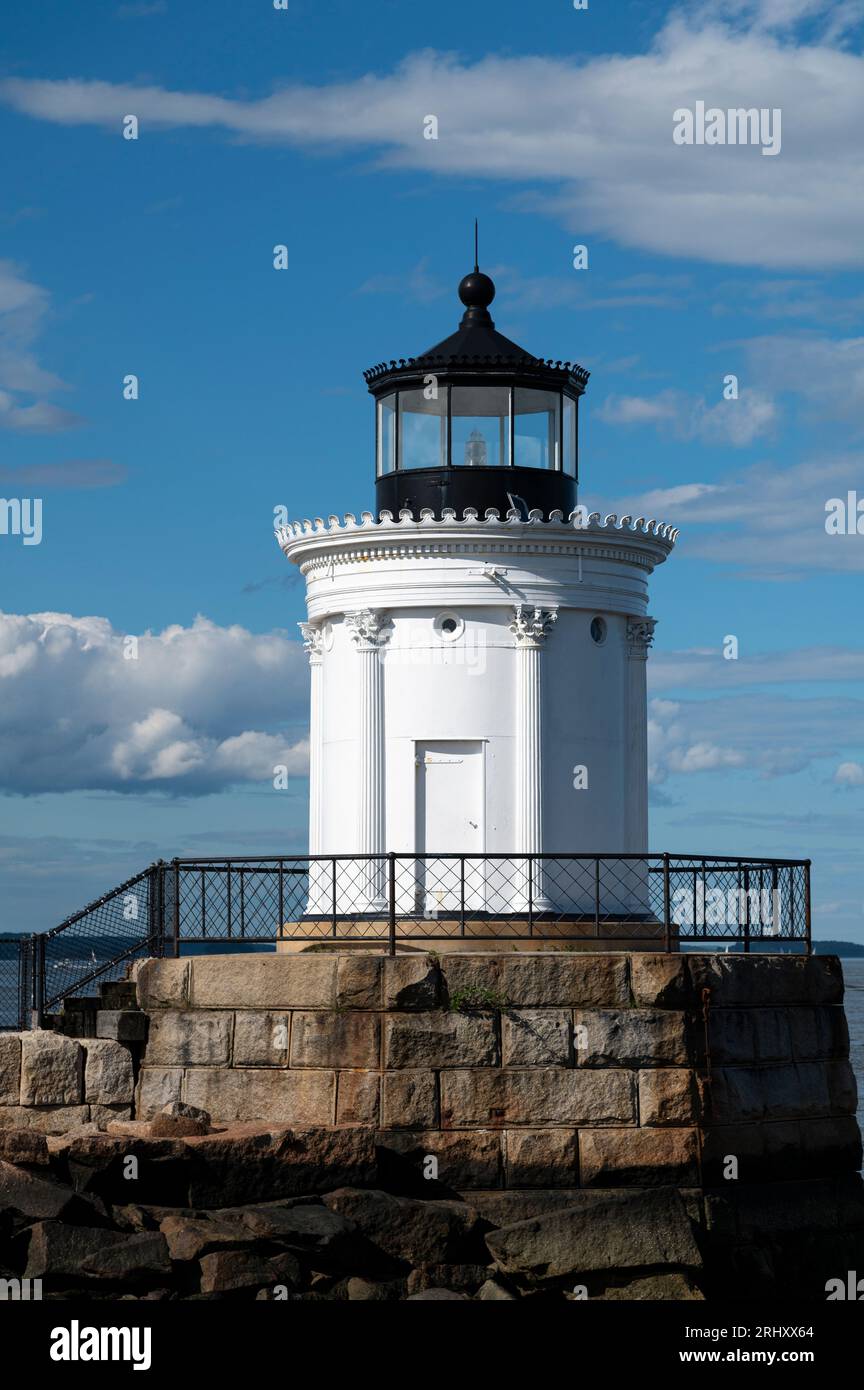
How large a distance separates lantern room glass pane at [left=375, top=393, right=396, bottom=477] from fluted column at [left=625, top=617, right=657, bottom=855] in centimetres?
308

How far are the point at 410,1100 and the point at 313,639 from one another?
263 inches

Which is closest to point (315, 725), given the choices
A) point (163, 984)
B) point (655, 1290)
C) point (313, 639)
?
point (313, 639)

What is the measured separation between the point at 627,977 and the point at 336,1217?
3.17 meters

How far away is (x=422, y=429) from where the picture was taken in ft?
78.7

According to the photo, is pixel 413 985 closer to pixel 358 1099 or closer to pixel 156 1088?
pixel 358 1099

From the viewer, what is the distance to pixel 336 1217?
1777 cm

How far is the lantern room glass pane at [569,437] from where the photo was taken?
24.2m

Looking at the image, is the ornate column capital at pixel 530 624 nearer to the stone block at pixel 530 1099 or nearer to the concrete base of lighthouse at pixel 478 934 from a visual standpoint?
the concrete base of lighthouse at pixel 478 934

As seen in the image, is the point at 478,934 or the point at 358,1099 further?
the point at 478,934

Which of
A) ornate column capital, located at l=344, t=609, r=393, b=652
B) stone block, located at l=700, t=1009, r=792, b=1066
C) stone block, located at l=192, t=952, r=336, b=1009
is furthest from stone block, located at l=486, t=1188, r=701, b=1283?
ornate column capital, located at l=344, t=609, r=393, b=652

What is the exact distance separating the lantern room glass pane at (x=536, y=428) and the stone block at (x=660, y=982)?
6.70 m

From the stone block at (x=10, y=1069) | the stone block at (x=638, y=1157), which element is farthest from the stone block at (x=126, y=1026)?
the stone block at (x=638, y=1157)
